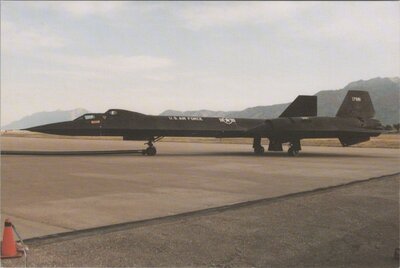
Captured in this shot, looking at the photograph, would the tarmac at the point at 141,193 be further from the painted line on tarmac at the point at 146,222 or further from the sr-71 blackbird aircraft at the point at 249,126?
the sr-71 blackbird aircraft at the point at 249,126

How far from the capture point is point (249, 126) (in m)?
28.5

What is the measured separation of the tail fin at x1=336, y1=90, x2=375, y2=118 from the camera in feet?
96.2

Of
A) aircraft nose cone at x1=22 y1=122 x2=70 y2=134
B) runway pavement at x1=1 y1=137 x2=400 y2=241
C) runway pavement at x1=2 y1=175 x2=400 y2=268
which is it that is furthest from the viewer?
aircraft nose cone at x1=22 y1=122 x2=70 y2=134

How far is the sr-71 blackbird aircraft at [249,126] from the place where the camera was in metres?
24.3

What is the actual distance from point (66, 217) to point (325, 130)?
73.4 ft

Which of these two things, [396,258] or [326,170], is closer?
[396,258]

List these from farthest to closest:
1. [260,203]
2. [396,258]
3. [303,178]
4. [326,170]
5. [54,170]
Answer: [326,170] → [54,170] → [303,178] → [260,203] → [396,258]

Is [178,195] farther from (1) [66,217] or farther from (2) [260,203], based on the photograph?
(1) [66,217]

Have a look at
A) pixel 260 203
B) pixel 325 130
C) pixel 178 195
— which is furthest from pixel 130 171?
pixel 325 130

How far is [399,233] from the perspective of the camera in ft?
24.4

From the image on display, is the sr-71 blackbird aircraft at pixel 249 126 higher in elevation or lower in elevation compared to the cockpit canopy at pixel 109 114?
lower

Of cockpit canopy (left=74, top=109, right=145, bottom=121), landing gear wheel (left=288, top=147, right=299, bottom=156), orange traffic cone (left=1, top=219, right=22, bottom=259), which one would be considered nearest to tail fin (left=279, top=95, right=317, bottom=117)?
landing gear wheel (left=288, top=147, right=299, bottom=156)

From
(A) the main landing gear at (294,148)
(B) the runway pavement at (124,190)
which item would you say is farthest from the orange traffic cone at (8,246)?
(A) the main landing gear at (294,148)

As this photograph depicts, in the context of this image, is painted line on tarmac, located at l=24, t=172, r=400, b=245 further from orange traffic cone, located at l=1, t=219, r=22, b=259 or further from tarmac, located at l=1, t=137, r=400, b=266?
orange traffic cone, located at l=1, t=219, r=22, b=259
